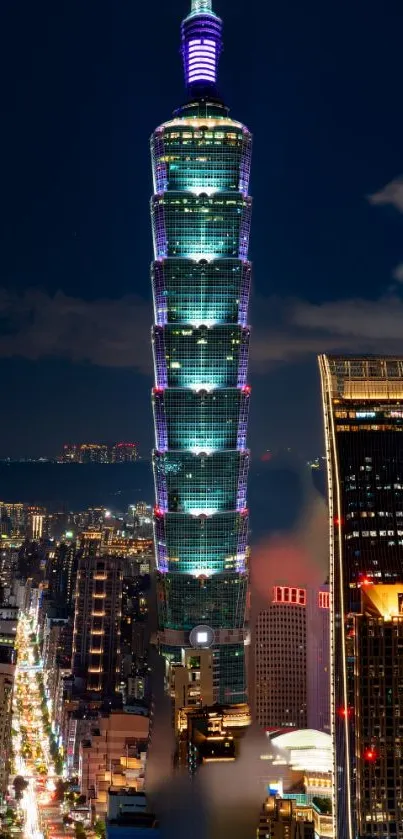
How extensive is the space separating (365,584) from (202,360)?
9358mm

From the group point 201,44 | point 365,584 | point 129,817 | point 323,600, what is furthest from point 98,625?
point 201,44

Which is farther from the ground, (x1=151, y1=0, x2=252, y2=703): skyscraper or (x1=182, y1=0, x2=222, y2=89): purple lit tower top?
(x1=182, y1=0, x2=222, y2=89): purple lit tower top

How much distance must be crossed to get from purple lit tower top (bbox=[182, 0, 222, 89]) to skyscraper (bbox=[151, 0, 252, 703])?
3 centimetres

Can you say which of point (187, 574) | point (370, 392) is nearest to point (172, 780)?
point (370, 392)

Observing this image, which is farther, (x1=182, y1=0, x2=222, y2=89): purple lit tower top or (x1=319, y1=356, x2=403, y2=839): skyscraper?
(x1=182, y1=0, x2=222, y2=89): purple lit tower top

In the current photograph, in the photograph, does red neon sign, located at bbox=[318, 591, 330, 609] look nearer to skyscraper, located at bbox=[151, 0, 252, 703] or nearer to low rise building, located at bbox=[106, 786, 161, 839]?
skyscraper, located at bbox=[151, 0, 252, 703]

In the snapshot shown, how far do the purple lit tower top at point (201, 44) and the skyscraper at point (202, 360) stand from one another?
1.0 inches

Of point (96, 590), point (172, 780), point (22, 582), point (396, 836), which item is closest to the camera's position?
point (396, 836)

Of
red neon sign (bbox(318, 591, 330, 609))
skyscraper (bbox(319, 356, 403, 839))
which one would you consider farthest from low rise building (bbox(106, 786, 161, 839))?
Result: red neon sign (bbox(318, 591, 330, 609))

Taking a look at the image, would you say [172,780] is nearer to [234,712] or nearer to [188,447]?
[234,712]

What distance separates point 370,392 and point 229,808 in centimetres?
573

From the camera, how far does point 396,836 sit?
10852 millimetres

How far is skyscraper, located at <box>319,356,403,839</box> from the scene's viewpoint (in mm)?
11180

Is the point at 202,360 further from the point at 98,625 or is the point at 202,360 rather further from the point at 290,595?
the point at 98,625
